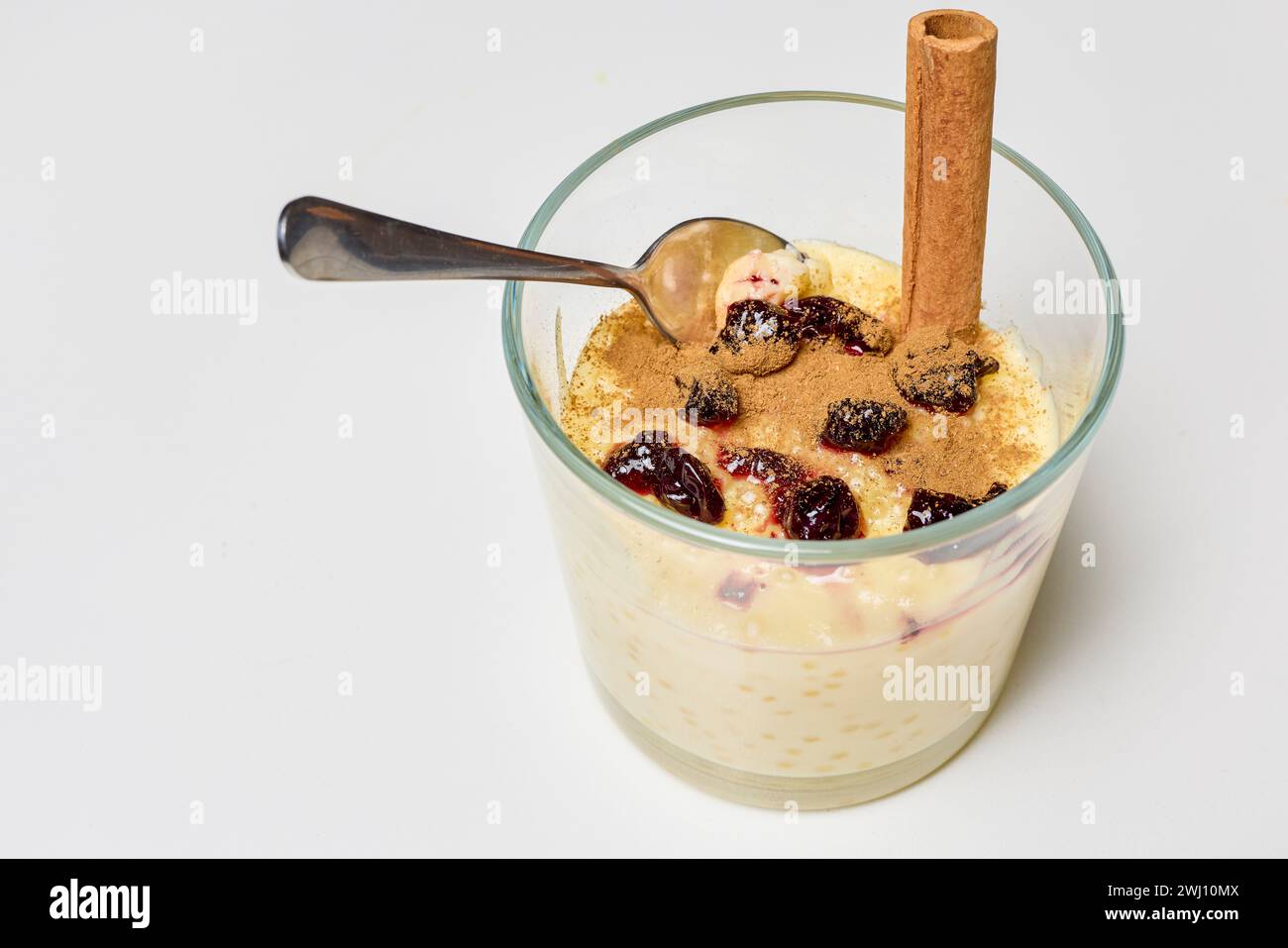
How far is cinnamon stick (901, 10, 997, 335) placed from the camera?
1.69 metres

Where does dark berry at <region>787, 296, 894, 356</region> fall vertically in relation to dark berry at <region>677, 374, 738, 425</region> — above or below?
above

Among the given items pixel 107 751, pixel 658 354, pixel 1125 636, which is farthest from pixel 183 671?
pixel 1125 636

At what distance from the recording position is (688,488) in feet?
5.53

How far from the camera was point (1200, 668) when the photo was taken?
2066mm

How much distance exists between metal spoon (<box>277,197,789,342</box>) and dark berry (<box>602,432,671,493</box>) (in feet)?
0.70

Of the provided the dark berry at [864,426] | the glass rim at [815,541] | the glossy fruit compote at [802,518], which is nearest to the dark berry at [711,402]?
the glossy fruit compote at [802,518]

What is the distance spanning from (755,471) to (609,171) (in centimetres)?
44

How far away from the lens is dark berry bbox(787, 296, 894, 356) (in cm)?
188

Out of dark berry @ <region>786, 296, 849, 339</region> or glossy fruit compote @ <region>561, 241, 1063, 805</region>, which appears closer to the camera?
glossy fruit compote @ <region>561, 241, 1063, 805</region>

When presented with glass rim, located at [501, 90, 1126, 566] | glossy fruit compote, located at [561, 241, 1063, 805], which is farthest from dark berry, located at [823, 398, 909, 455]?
glass rim, located at [501, 90, 1126, 566]

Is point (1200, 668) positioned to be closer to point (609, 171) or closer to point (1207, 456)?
point (1207, 456)

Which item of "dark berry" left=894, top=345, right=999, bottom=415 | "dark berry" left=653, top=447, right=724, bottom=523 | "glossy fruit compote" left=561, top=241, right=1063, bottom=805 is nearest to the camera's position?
"glossy fruit compote" left=561, top=241, right=1063, bottom=805

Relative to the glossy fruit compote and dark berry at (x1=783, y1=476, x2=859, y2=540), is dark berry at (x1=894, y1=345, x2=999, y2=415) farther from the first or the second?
dark berry at (x1=783, y1=476, x2=859, y2=540)

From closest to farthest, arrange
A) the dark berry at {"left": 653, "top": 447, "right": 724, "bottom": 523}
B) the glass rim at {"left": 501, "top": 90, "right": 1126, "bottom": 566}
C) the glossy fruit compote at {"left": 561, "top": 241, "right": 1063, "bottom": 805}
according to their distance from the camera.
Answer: the glass rim at {"left": 501, "top": 90, "right": 1126, "bottom": 566} → the glossy fruit compote at {"left": 561, "top": 241, "right": 1063, "bottom": 805} → the dark berry at {"left": 653, "top": 447, "right": 724, "bottom": 523}
